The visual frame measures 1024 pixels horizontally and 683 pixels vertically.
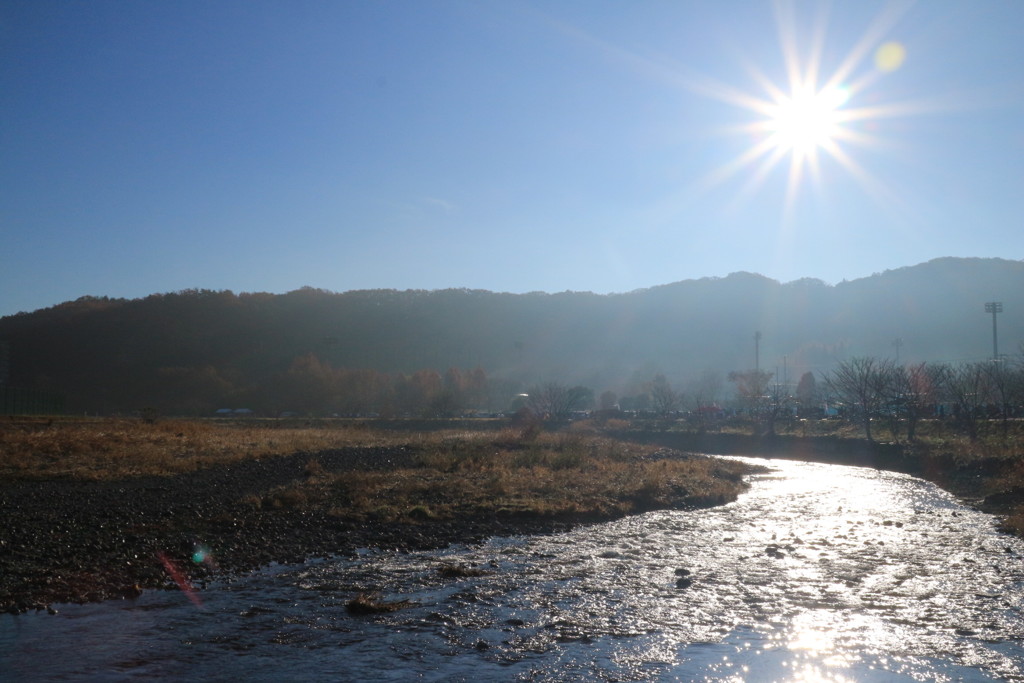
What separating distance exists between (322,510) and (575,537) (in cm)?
678

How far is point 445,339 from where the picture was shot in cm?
14688

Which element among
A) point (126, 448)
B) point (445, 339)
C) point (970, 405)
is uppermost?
point (445, 339)

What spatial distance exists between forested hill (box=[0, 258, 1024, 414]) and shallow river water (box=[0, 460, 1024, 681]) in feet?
255

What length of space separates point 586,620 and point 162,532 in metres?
9.82

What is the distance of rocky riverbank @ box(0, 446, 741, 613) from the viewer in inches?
510

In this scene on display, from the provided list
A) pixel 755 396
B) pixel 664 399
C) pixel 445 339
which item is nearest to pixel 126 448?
pixel 755 396

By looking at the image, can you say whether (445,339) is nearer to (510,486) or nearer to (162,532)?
(510,486)

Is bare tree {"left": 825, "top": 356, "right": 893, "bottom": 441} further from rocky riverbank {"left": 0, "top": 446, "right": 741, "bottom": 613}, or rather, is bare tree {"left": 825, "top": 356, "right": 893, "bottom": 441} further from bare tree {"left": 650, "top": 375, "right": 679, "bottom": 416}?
rocky riverbank {"left": 0, "top": 446, "right": 741, "bottom": 613}

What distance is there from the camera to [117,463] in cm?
2700

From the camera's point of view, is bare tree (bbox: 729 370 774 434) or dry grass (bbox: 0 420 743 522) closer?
dry grass (bbox: 0 420 743 522)

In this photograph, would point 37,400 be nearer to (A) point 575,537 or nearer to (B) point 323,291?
(A) point 575,537

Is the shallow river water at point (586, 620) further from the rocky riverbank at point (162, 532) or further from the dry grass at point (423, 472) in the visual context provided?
the dry grass at point (423, 472)

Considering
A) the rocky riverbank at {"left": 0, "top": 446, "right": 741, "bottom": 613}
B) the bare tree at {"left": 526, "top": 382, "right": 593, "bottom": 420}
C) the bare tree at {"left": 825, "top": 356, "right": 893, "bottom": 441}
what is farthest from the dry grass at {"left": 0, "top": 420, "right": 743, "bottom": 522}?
the bare tree at {"left": 526, "top": 382, "right": 593, "bottom": 420}

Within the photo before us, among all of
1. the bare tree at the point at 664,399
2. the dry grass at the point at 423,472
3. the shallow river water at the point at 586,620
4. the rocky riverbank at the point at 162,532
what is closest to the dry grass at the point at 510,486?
the dry grass at the point at 423,472
